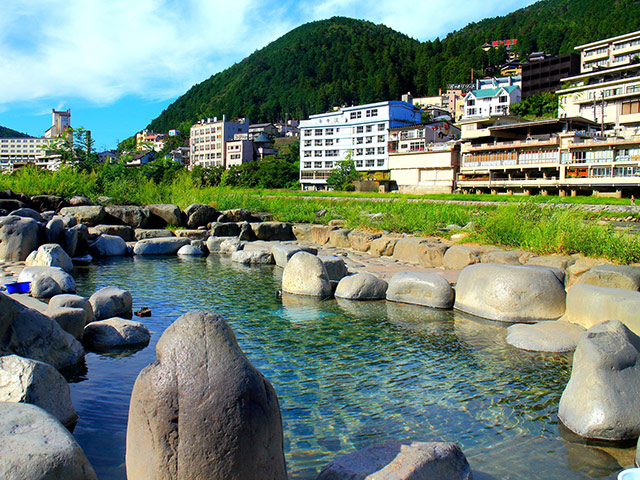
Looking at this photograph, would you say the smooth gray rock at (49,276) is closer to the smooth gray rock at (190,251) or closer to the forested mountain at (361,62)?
the smooth gray rock at (190,251)

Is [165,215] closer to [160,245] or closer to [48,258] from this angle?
[160,245]

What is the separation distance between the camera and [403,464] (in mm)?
3123

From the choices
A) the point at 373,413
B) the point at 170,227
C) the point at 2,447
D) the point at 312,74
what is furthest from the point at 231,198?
the point at 312,74

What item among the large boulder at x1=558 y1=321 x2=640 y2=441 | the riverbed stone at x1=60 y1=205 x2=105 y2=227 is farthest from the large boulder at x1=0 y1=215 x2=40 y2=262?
the large boulder at x1=558 y1=321 x2=640 y2=441

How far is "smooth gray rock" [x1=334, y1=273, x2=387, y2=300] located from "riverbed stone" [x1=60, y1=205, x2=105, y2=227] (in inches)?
463

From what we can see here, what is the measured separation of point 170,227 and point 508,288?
555 inches

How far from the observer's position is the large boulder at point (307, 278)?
9883 millimetres

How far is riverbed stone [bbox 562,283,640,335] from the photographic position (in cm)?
630

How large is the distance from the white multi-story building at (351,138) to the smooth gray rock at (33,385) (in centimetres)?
6354

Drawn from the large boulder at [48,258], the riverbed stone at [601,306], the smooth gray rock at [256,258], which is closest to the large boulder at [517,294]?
the riverbed stone at [601,306]

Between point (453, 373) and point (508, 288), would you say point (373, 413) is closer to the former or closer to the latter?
point (453, 373)

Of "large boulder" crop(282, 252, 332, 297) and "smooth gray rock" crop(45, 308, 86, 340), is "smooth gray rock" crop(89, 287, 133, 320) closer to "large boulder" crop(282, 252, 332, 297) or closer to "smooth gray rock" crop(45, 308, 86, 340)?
"smooth gray rock" crop(45, 308, 86, 340)

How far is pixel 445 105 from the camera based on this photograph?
110 metres

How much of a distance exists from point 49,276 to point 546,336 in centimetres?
867
